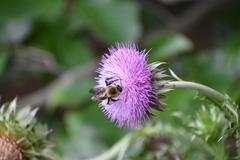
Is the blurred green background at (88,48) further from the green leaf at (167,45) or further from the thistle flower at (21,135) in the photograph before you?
the thistle flower at (21,135)

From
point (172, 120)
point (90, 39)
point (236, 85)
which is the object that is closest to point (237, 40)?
point (236, 85)

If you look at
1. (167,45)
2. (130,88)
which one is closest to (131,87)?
(130,88)

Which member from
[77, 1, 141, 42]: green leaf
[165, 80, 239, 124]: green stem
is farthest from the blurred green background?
[165, 80, 239, 124]: green stem

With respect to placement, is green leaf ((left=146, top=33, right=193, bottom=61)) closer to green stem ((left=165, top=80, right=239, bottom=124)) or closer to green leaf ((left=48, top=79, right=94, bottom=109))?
green leaf ((left=48, top=79, right=94, bottom=109))

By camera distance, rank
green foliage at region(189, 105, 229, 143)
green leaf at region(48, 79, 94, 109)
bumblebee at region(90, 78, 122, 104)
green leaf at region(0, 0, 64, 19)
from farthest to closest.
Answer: green leaf at region(0, 0, 64, 19) → green leaf at region(48, 79, 94, 109) → green foliage at region(189, 105, 229, 143) → bumblebee at region(90, 78, 122, 104)

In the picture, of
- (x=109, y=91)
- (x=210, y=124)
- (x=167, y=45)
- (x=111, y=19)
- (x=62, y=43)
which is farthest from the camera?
(x=62, y=43)

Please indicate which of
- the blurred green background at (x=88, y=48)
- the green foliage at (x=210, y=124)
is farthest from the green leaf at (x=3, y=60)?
the green foliage at (x=210, y=124)

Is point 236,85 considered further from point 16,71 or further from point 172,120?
point 16,71

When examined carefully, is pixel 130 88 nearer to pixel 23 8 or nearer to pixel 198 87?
pixel 198 87
